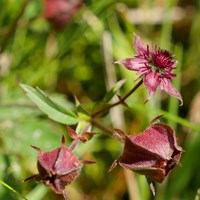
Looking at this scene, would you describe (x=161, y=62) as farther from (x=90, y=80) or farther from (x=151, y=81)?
(x=90, y=80)

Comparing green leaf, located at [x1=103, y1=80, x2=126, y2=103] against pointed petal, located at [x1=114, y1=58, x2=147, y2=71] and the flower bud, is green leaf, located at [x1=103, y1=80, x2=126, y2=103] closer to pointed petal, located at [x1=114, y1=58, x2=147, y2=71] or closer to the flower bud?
pointed petal, located at [x1=114, y1=58, x2=147, y2=71]

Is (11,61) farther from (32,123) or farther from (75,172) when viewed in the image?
(75,172)

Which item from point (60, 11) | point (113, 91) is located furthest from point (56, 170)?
point (60, 11)

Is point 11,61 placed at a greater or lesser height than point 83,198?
greater

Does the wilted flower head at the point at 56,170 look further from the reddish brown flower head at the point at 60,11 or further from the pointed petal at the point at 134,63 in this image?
the reddish brown flower head at the point at 60,11

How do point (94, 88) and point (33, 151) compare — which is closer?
point (33, 151)

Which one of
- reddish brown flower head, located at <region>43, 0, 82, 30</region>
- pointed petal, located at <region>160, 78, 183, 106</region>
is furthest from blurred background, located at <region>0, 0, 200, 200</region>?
pointed petal, located at <region>160, 78, 183, 106</region>

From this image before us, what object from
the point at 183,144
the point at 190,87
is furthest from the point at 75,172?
the point at 190,87

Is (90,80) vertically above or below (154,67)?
below
